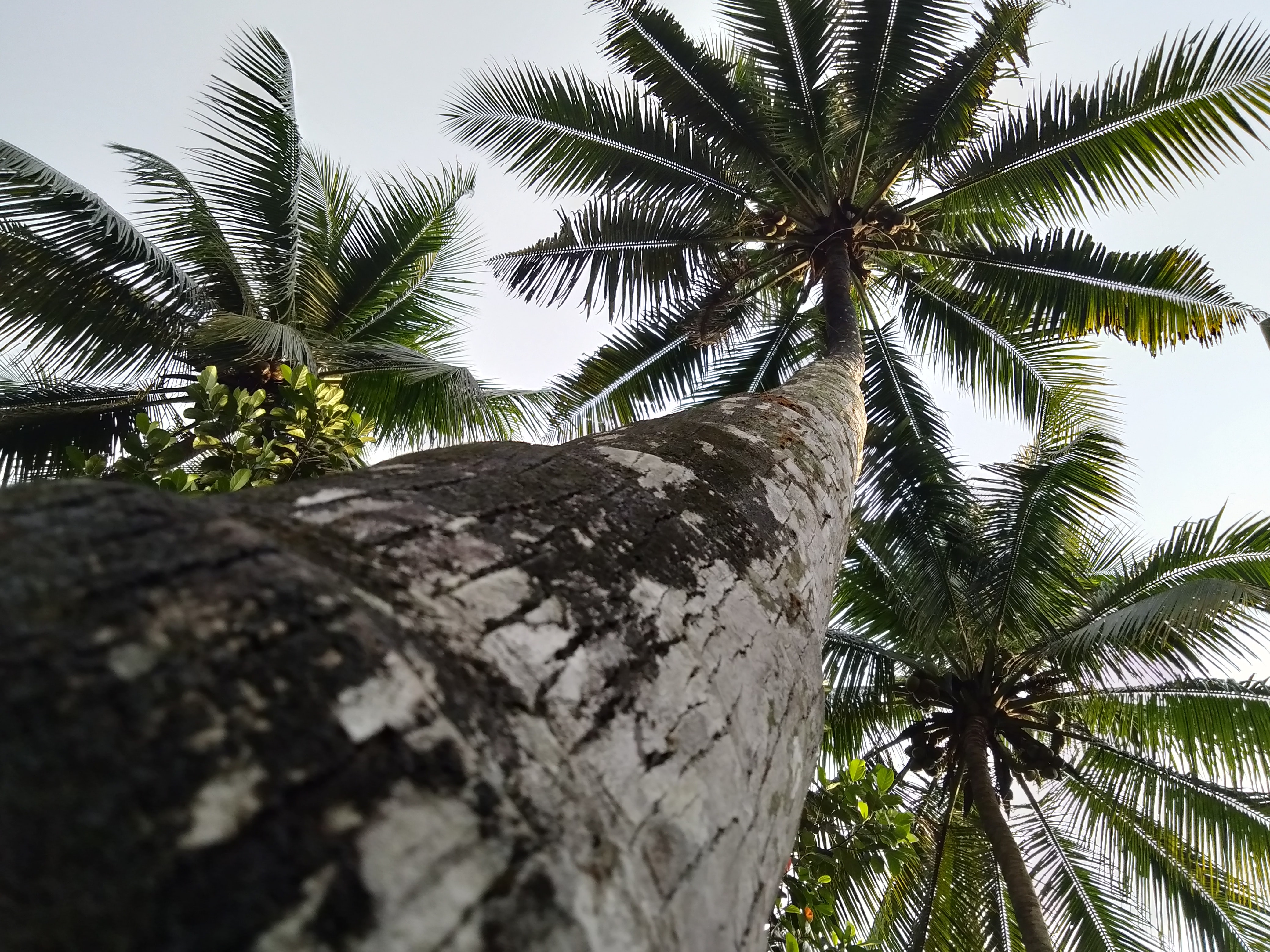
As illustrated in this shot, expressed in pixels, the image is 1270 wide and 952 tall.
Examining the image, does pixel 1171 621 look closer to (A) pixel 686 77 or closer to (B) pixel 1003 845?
(B) pixel 1003 845

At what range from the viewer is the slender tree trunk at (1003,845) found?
5582 mm

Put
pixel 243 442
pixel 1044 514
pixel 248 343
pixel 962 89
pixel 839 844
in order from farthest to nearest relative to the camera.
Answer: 1. pixel 1044 514
2. pixel 962 89
3. pixel 248 343
4. pixel 839 844
5. pixel 243 442

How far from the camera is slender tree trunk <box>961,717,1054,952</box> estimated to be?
5.58m

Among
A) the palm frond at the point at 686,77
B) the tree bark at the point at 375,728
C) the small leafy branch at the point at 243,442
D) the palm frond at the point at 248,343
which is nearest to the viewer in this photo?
the tree bark at the point at 375,728

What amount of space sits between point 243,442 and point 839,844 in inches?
127

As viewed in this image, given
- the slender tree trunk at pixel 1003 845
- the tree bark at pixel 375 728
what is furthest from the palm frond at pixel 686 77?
the tree bark at pixel 375 728

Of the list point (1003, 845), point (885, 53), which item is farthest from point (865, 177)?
point (1003, 845)

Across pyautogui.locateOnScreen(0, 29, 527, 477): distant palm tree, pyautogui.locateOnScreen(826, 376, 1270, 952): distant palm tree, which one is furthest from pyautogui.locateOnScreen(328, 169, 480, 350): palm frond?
pyautogui.locateOnScreen(826, 376, 1270, 952): distant palm tree

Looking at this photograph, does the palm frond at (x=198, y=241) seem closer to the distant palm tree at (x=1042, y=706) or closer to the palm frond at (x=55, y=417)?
the palm frond at (x=55, y=417)

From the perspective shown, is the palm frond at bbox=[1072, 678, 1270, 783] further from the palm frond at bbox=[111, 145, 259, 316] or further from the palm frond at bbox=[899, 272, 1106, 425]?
the palm frond at bbox=[111, 145, 259, 316]

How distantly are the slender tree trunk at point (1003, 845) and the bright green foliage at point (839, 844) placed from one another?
7.14ft

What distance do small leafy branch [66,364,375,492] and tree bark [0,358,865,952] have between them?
2.46m

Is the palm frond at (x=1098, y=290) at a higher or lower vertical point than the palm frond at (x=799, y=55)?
lower

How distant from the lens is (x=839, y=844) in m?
3.86
